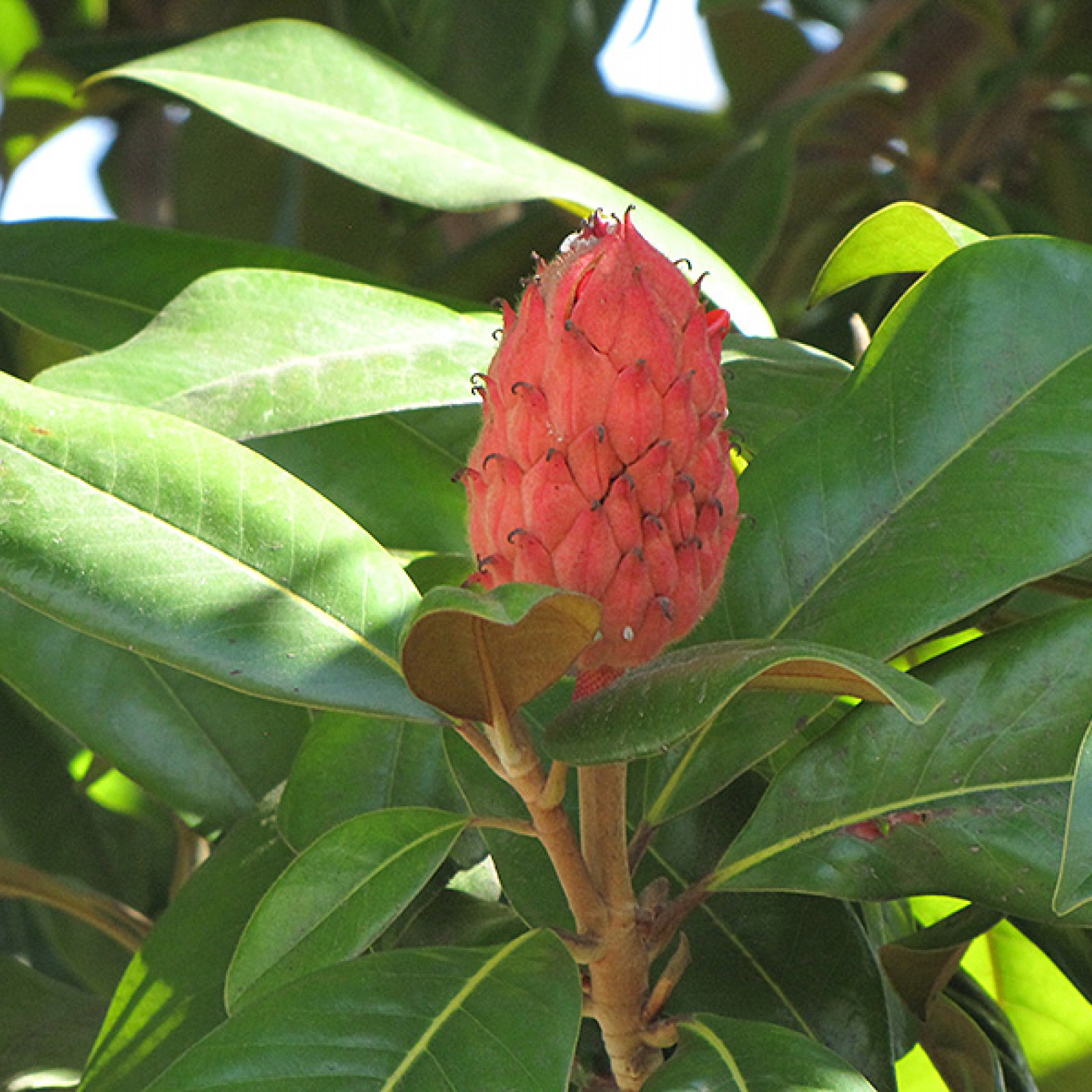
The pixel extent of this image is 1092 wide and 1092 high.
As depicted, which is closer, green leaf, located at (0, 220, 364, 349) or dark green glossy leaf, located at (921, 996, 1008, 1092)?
dark green glossy leaf, located at (921, 996, 1008, 1092)

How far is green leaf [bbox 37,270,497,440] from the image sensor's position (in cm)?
74

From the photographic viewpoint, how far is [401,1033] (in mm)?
580

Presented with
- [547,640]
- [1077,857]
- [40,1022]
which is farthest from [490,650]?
[40,1022]

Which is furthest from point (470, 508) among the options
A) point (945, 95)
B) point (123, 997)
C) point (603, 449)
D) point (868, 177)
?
point (945, 95)

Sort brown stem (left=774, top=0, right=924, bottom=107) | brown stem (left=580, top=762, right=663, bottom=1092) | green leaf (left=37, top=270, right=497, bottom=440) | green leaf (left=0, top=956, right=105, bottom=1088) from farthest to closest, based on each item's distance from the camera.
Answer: brown stem (left=774, top=0, right=924, bottom=107), green leaf (left=0, top=956, right=105, bottom=1088), green leaf (left=37, top=270, right=497, bottom=440), brown stem (left=580, top=762, right=663, bottom=1092)

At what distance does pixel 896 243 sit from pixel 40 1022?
0.82 m

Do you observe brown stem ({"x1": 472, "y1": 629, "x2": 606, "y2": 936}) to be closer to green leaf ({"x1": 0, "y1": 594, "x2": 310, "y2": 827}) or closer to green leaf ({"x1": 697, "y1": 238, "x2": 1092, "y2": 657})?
green leaf ({"x1": 697, "y1": 238, "x2": 1092, "y2": 657})

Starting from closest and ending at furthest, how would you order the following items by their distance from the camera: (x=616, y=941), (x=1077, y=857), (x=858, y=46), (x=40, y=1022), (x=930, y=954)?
(x=1077, y=857), (x=616, y=941), (x=930, y=954), (x=40, y=1022), (x=858, y=46)

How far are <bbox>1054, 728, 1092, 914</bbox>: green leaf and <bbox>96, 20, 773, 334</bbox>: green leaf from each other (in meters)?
0.46

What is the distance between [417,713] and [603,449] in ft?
0.45

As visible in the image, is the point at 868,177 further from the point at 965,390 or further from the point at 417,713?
the point at 417,713

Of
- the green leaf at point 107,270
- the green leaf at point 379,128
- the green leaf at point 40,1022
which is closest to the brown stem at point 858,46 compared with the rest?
the green leaf at point 379,128

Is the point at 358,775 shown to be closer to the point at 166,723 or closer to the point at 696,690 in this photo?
the point at 166,723

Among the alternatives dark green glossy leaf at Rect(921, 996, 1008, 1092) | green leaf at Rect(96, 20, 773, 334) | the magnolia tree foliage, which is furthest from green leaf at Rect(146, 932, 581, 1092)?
green leaf at Rect(96, 20, 773, 334)
